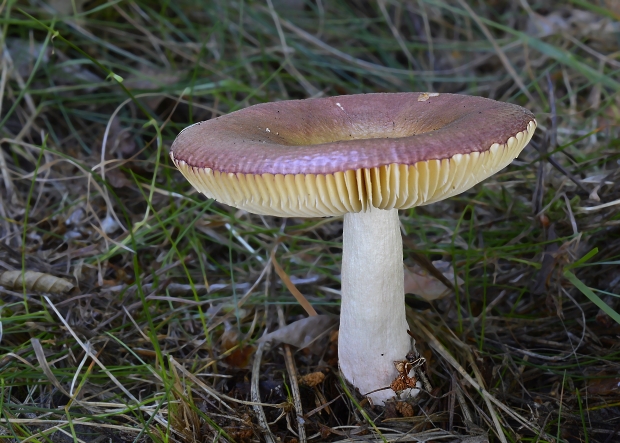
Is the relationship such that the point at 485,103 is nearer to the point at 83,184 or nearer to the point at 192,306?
the point at 192,306

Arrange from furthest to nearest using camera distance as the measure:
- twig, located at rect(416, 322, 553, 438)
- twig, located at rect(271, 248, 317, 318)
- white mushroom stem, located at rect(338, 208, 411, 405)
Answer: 1. twig, located at rect(271, 248, 317, 318)
2. white mushroom stem, located at rect(338, 208, 411, 405)
3. twig, located at rect(416, 322, 553, 438)

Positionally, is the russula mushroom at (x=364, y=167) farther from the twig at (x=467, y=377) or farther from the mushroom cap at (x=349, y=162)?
the twig at (x=467, y=377)

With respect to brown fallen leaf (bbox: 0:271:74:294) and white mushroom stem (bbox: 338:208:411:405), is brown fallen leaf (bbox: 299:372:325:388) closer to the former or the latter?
white mushroom stem (bbox: 338:208:411:405)

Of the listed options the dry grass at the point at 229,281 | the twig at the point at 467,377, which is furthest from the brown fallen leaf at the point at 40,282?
the twig at the point at 467,377

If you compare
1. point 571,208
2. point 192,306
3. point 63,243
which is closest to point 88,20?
point 63,243

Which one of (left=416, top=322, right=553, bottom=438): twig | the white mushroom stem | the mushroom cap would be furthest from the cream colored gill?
(left=416, top=322, right=553, bottom=438): twig

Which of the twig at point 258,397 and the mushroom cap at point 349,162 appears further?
the twig at point 258,397
